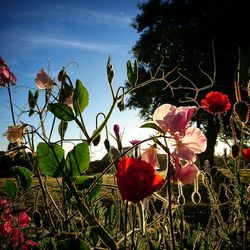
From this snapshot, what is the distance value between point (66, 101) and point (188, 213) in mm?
2694

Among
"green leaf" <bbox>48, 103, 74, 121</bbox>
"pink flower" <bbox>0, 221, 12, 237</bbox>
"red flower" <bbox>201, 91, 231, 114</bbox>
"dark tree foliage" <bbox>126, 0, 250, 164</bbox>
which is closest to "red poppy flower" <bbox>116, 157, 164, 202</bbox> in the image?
"green leaf" <bbox>48, 103, 74, 121</bbox>

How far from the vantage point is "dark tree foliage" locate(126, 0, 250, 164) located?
31.1 ft

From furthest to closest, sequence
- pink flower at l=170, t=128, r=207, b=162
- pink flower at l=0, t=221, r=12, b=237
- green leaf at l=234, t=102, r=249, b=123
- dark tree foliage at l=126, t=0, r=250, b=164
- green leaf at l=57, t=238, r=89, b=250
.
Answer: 1. dark tree foliage at l=126, t=0, r=250, b=164
2. pink flower at l=0, t=221, r=12, b=237
3. green leaf at l=234, t=102, r=249, b=123
4. pink flower at l=170, t=128, r=207, b=162
5. green leaf at l=57, t=238, r=89, b=250

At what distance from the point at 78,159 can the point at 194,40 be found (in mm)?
10313

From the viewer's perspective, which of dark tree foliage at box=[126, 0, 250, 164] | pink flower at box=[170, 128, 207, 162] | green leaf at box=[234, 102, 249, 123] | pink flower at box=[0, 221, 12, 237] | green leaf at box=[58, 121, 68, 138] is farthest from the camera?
dark tree foliage at box=[126, 0, 250, 164]

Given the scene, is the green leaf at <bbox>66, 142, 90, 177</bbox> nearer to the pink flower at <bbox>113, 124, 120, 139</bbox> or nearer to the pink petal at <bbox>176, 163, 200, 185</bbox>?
the pink petal at <bbox>176, 163, 200, 185</bbox>

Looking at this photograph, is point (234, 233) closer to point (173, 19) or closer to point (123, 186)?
point (123, 186)

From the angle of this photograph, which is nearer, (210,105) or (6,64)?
(6,64)

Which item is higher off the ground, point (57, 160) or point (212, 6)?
point (212, 6)

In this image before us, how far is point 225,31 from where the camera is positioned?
376 inches

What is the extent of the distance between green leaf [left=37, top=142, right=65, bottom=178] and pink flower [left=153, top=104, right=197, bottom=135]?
0.18 metres

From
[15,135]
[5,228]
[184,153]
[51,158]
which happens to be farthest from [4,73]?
[5,228]

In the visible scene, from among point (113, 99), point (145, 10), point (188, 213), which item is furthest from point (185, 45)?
point (113, 99)

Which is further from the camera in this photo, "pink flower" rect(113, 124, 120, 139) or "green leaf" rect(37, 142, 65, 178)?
"pink flower" rect(113, 124, 120, 139)
